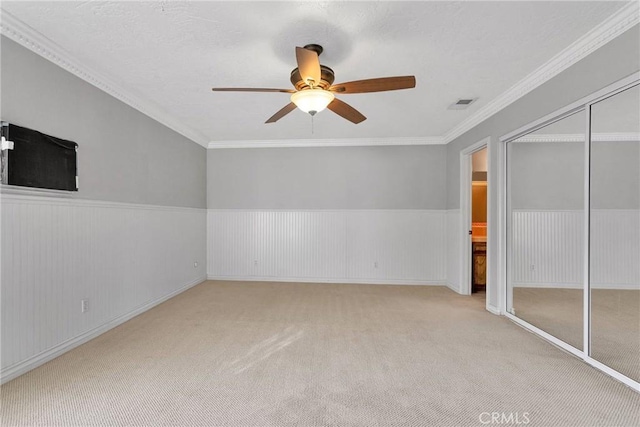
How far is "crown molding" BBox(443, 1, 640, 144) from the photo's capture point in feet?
6.72

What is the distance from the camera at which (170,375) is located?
2262 mm

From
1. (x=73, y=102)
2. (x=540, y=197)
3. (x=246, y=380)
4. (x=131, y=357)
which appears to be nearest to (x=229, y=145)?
(x=73, y=102)

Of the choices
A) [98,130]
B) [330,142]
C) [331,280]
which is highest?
[330,142]

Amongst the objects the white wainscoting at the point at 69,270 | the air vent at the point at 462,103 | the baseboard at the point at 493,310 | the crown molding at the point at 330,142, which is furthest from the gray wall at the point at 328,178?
the baseboard at the point at 493,310

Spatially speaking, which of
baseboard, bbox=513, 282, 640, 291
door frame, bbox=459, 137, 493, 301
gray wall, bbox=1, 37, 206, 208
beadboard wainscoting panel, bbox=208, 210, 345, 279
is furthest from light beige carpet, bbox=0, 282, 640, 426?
beadboard wainscoting panel, bbox=208, 210, 345, 279

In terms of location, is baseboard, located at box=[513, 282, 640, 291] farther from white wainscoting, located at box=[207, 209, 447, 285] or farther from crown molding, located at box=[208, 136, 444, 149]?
crown molding, located at box=[208, 136, 444, 149]

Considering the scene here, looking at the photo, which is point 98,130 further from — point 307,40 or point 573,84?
point 573,84

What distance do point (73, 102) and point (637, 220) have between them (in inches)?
191

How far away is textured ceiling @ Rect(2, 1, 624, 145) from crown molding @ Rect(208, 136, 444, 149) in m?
1.78

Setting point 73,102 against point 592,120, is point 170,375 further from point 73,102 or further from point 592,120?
point 592,120

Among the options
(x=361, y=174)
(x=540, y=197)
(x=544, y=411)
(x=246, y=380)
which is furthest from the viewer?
(x=361, y=174)

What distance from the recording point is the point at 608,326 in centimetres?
264

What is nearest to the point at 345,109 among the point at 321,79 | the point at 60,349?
the point at 321,79

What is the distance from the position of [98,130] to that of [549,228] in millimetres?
4859
